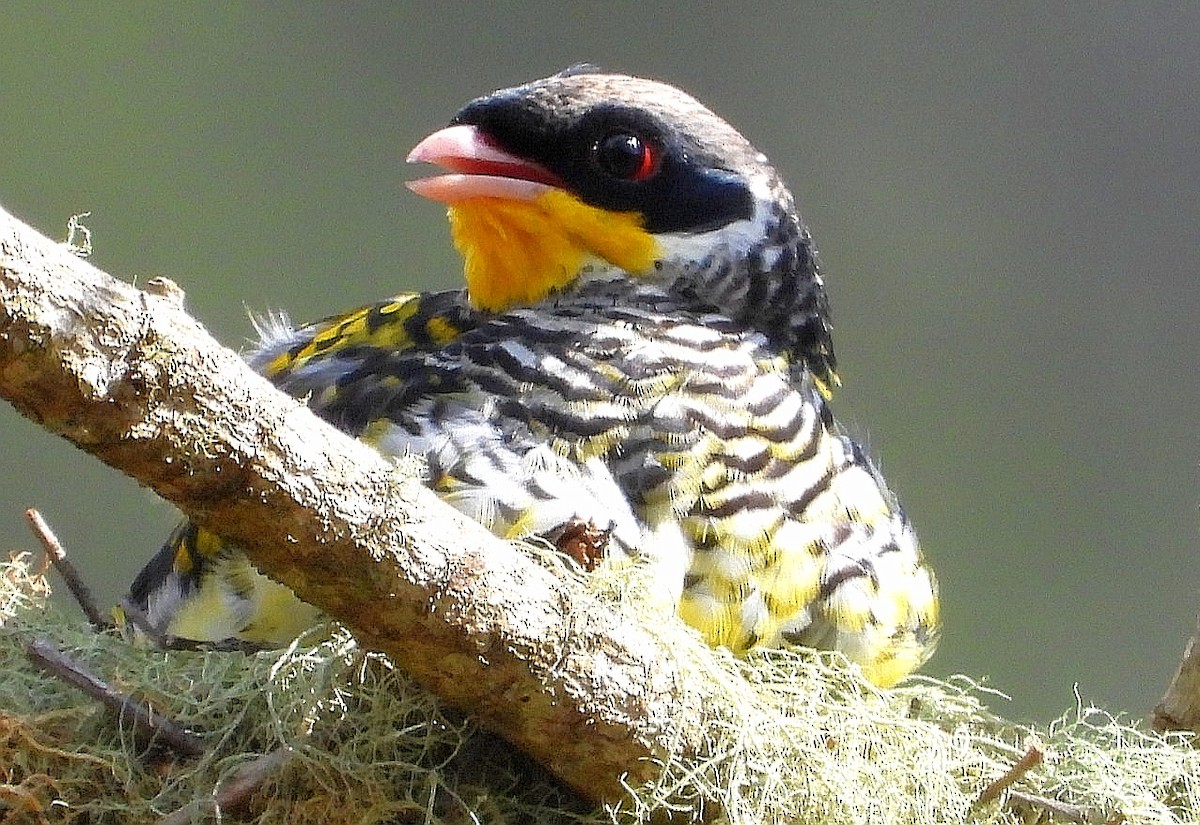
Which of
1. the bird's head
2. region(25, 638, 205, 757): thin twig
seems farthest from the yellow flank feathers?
region(25, 638, 205, 757): thin twig

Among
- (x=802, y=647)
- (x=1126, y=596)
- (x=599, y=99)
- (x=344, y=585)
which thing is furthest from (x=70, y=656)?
(x=1126, y=596)

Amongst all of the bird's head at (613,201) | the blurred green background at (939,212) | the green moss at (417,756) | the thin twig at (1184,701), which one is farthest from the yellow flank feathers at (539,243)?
the blurred green background at (939,212)

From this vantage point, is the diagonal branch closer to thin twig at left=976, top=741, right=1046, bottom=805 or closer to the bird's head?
thin twig at left=976, top=741, right=1046, bottom=805

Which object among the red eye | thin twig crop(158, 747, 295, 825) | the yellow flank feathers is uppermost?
the red eye

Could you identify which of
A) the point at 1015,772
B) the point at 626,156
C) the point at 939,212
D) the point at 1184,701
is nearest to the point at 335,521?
the point at 1015,772

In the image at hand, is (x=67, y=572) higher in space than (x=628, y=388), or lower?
lower

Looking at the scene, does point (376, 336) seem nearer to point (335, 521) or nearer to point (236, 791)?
point (236, 791)

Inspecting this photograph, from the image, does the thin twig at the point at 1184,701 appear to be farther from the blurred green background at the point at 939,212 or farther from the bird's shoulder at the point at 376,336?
the blurred green background at the point at 939,212
